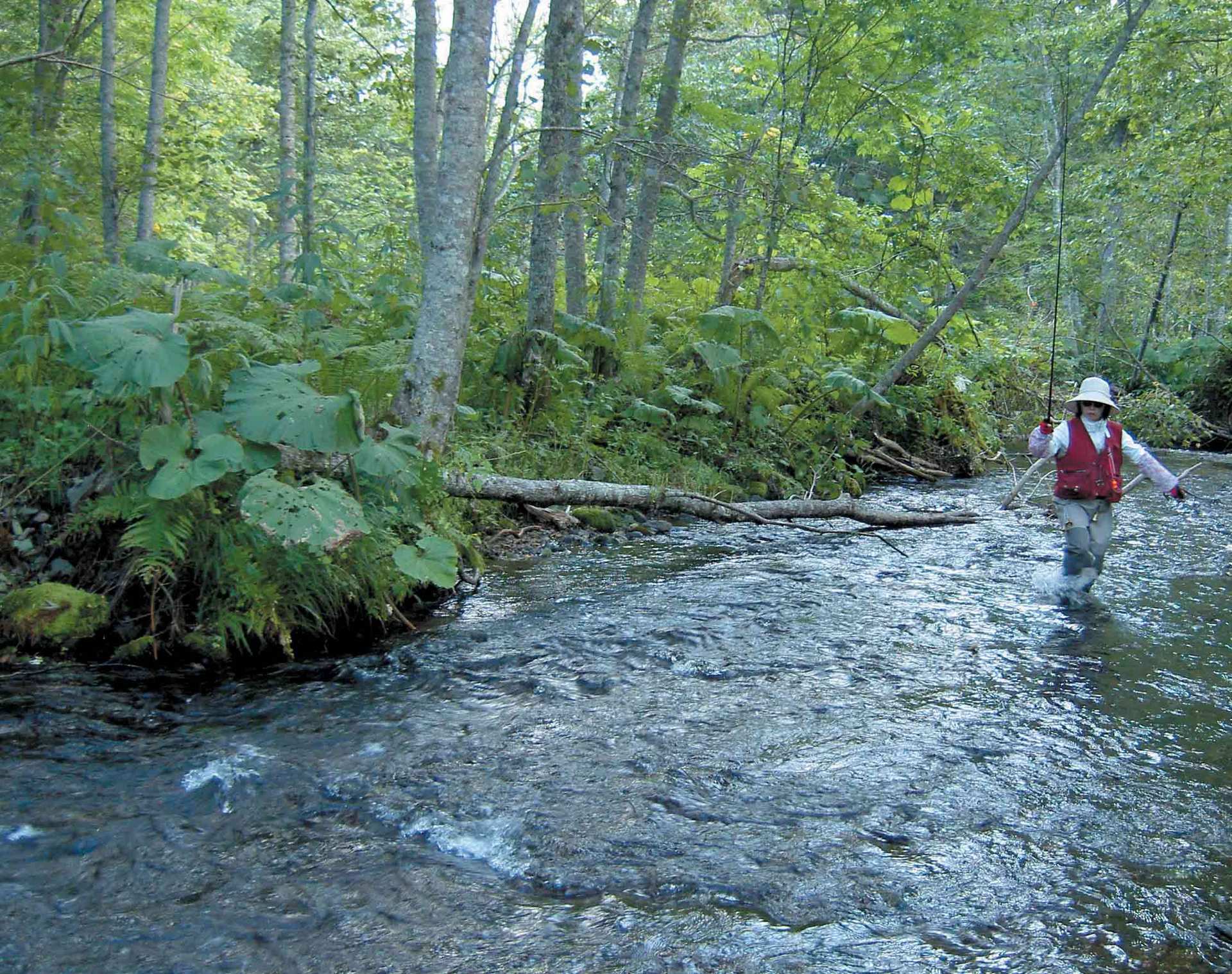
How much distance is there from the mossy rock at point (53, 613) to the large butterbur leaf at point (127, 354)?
1318mm

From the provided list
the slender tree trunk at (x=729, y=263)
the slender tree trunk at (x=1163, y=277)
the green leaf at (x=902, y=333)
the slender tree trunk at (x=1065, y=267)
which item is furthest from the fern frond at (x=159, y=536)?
the slender tree trunk at (x=1163, y=277)

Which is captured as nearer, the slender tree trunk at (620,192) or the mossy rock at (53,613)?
the mossy rock at (53,613)

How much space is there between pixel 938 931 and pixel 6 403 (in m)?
6.46

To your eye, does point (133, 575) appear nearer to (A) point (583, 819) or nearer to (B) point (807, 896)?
(A) point (583, 819)

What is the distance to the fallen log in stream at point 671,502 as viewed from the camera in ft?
25.5

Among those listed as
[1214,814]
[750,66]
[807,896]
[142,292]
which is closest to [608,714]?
[807,896]

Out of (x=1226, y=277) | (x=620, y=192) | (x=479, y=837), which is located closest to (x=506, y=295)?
(x=620, y=192)

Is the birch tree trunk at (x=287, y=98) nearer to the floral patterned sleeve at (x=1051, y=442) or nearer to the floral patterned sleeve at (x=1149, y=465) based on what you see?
the floral patterned sleeve at (x=1051, y=442)

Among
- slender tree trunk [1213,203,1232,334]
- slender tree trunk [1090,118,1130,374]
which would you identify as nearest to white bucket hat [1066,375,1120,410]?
slender tree trunk [1090,118,1130,374]

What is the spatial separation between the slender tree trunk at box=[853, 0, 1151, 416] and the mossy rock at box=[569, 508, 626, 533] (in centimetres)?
471

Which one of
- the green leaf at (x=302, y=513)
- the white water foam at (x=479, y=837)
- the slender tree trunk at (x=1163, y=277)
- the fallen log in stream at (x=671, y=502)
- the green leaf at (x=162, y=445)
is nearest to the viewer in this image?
the white water foam at (x=479, y=837)

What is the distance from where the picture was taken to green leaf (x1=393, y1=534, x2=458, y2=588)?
5.86 m

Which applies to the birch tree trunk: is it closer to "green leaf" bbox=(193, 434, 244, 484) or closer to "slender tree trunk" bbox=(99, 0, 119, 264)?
"slender tree trunk" bbox=(99, 0, 119, 264)

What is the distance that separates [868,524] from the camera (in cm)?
1060
